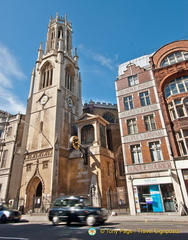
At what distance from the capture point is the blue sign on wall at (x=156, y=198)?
16.3 metres

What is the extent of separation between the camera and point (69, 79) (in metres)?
38.5

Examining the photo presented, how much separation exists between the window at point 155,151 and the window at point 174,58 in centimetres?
1044

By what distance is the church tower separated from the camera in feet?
84.4

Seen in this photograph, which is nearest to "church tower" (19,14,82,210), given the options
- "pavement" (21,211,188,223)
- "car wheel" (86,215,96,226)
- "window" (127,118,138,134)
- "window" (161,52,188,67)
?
"pavement" (21,211,188,223)

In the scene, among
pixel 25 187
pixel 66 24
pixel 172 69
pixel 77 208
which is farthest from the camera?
pixel 66 24

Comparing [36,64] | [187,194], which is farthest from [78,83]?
[187,194]

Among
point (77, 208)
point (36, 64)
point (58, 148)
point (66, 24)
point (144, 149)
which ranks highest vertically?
point (66, 24)

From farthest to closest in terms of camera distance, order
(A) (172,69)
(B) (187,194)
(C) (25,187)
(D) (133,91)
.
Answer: (C) (25,187) → (D) (133,91) → (A) (172,69) → (B) (187,194)

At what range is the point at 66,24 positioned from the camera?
4703 centimetres

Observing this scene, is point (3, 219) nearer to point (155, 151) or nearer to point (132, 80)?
point (155, 151)

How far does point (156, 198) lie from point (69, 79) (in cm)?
2977

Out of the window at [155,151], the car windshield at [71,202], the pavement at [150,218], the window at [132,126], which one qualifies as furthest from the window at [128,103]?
the car windshield at [71,202]

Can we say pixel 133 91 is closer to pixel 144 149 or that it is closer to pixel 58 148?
pixel 144 149

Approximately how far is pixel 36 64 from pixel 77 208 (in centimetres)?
3612
